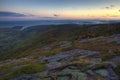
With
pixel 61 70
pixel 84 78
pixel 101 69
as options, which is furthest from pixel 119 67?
pixel 61 70

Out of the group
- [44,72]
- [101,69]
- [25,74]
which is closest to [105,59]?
[101,69]

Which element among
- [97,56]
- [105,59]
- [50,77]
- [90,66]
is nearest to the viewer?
[50,77]

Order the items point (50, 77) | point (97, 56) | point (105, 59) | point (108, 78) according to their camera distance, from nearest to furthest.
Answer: point (108, 78) → point (50, 77) → point (105, 59) → point (97, 56)

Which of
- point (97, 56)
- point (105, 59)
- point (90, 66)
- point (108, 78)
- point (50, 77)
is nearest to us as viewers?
point (108, 78)

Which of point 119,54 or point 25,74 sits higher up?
point 119,54

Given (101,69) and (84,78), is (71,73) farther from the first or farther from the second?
(101,69)

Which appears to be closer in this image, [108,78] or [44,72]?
[108,78]

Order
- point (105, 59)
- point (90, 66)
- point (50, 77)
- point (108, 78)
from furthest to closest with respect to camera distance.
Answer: point (105, 59) → point (90, 66) → point (50, 77) → point (108, 78)

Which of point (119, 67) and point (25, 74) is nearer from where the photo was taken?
point (119, 67)

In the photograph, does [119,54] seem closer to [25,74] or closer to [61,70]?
[61,70]
